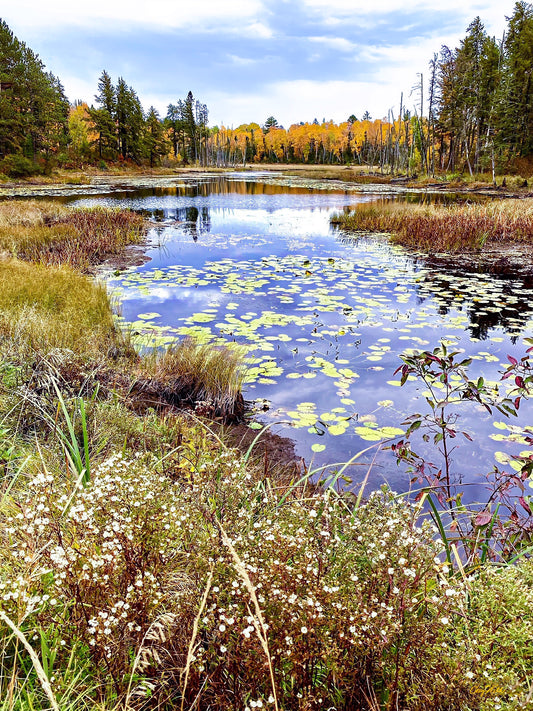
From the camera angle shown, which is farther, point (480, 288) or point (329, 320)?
point (480, 288)

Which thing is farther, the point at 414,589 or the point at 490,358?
the point at 490,358

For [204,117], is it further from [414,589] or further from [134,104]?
[414,589]

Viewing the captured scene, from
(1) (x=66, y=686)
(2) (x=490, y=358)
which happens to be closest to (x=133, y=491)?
(1) (x=66, y=686)

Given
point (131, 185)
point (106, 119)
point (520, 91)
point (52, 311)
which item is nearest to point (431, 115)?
point (520, 91)

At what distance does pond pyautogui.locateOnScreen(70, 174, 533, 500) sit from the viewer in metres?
4.12

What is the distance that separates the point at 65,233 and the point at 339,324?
9197 mm

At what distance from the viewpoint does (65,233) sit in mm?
12164

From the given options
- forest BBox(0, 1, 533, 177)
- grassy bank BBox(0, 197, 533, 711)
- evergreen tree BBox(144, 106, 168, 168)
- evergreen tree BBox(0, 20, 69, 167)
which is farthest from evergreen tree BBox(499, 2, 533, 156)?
evergreen tree BBox(144, 106, 168, 168)

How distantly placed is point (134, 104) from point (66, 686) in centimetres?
6876

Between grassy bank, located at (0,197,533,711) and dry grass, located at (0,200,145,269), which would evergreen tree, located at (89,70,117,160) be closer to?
dry grass, located at (0,200,145,269)

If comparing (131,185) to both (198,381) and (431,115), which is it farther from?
(198,381)

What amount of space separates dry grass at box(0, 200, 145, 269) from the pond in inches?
50.2

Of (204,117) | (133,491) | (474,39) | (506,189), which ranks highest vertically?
(204,117)

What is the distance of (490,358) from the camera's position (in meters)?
5.74
